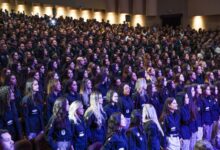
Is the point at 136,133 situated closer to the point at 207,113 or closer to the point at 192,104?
the point at 192,104

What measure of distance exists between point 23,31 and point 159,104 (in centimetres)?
933

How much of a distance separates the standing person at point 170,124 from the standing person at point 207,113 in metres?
1.62

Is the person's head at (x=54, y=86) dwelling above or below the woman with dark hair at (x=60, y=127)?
above

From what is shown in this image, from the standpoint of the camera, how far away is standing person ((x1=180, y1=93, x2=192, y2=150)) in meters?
7.78

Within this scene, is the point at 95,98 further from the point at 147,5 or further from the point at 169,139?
the point at 147,5

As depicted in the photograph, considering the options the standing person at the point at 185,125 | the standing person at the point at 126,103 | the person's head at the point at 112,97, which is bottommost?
the standing person at the point at 185,125

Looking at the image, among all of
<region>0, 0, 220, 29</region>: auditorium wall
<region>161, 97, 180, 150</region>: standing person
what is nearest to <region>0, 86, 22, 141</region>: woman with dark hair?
<region>161, 97, 180, 150</region>: standing person

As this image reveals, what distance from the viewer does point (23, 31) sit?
1702 cm

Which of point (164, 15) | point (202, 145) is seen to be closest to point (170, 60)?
point (202, 145)

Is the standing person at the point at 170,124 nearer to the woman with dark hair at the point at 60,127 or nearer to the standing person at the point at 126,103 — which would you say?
the standing person at the point at 126,103

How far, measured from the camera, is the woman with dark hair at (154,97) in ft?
28.8

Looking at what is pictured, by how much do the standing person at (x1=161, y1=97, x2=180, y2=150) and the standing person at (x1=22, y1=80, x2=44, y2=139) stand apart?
206 centimetres

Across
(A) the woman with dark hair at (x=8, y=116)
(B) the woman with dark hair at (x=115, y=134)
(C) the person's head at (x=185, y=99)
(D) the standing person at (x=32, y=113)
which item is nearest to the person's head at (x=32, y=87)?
(D) the standing person at (x=32, y=113)

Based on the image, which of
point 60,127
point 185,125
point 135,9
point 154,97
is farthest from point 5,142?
point 135,9
